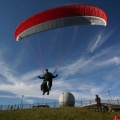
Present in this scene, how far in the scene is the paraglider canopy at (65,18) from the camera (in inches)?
879

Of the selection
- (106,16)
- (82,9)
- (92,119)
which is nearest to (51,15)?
(82,9)

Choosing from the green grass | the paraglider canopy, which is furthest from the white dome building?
the paraglider canopy

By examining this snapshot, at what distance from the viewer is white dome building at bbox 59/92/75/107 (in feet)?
154

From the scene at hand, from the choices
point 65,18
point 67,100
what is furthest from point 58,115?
point 67,100

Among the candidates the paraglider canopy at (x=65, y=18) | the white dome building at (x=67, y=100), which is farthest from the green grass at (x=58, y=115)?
the white dome building at (x=67, y=100)

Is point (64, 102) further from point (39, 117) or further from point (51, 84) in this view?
point (51, 84)

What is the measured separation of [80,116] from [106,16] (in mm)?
13610

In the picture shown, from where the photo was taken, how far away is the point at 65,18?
2266 centimetres

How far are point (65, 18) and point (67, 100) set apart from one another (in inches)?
1089

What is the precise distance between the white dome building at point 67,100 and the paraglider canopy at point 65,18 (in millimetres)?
26191

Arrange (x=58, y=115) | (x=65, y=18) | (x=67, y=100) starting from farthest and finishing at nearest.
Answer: (x=67, y=100) < (x=58, y=115) < (x=65, y=18)

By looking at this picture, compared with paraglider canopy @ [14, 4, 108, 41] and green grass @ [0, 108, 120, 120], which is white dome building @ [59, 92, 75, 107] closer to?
green grass @ [0, 108, 120, 120]

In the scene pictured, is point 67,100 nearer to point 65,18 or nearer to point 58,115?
point 58,115

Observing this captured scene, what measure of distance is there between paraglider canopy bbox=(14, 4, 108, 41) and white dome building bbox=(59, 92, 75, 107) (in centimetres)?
2619
